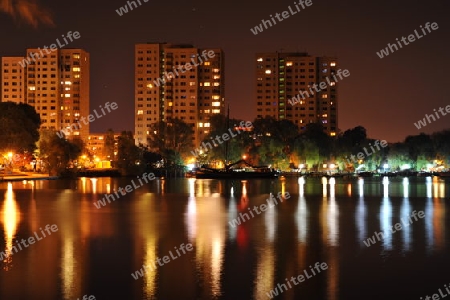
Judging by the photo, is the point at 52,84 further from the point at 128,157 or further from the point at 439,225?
the point at 439,225

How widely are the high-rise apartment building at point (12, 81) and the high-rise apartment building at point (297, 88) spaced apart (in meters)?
71.1

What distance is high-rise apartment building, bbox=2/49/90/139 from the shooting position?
17600 cm

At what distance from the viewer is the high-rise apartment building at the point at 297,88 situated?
17888 centimetres

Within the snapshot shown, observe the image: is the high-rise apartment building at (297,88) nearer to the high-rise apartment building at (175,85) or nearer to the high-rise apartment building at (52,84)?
the high-rise apartment building at (175,85)

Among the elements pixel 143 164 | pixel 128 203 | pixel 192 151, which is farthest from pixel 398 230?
pixel 192 151

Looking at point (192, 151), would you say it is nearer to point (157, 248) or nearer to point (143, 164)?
point (143, 164)

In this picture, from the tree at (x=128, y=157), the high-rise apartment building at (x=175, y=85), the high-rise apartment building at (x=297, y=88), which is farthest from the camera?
the high-rise apartment building at (x=297, y=88)

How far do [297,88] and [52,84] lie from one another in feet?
242

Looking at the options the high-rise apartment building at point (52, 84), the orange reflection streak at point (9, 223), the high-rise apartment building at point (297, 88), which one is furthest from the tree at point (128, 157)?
the high-rise apartment building at point (297, 88)

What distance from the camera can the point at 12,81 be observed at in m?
178

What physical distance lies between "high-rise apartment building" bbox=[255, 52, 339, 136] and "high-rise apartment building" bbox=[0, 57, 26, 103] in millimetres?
71100

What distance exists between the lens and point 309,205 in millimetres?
31625

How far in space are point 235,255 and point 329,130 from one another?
167 metres

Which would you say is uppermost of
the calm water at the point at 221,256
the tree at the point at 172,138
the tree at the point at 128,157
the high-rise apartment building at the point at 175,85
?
the high-rise apartment building at the point at 175,85
